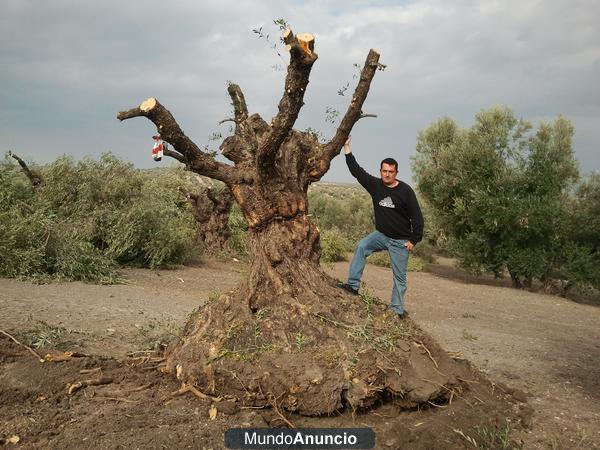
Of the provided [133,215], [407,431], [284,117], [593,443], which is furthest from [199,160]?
[133,215]

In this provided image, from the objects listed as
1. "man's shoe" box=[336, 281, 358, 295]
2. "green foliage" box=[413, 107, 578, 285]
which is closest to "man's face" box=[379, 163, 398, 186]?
"man's shoe" box=[336, 281, 358, 295]

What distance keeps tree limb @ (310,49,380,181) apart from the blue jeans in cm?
90

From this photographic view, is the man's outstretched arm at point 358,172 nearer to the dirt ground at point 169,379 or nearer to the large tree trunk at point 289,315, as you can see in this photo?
the large tree trunk at point 289,315

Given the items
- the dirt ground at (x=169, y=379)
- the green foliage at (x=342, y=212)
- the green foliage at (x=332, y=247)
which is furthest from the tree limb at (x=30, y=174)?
the green foliage at (x=342, y=212)

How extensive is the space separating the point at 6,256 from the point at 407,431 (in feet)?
29.3

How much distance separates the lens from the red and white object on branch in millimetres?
4762

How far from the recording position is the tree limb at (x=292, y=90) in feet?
12.5

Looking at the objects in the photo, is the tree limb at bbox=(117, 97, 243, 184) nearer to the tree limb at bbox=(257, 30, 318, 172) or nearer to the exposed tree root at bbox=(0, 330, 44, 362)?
the tree limb at bbox=(257, 30, 318, 172)

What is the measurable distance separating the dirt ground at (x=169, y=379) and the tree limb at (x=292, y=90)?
2.18 m

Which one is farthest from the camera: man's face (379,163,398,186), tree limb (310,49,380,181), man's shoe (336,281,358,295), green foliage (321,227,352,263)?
green foliage (321,227,352,263)

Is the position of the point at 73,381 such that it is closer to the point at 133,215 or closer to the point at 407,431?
the point at 407,431

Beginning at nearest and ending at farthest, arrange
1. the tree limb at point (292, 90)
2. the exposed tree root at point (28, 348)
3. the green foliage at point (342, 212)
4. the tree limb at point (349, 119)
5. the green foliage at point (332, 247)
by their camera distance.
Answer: the tree limb at point (292, 90) < the tree limb at point (349, 119) < the exposed tree root at point (28, 348) < the green foliage at point (332, 247) < the green foliage at point (342, 212)

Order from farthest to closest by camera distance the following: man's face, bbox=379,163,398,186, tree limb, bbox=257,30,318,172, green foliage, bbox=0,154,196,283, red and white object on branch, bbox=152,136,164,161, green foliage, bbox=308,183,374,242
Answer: green foliage, bbox=308,183,374,242
green foliage, bbox=0,154,196,283
man's face, bbox=379,163,398,186
red and white object on branch, bbox=152,136,164,161
tree limb, bbox=257,30,318,172

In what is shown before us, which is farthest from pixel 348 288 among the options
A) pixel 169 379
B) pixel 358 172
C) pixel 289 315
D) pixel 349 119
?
pixel 169 379
